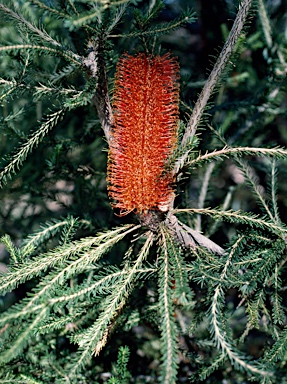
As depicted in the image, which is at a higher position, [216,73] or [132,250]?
[216,73]

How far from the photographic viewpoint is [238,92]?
1682mm

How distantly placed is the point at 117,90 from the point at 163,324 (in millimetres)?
486

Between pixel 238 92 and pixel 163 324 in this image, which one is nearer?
pixel 163 324

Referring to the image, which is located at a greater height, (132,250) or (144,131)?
(144,131)

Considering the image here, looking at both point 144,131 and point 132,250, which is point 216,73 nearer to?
point 144,131

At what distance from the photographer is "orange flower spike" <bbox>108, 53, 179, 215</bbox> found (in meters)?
Answer: 0.83

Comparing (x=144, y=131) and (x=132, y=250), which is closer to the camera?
(x=144, y=131)

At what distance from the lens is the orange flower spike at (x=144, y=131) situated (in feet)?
2.71

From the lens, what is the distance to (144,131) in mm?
825

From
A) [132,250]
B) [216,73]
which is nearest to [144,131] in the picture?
[216,73]

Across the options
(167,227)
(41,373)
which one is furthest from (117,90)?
(41,373)

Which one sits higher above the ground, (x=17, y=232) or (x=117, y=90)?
(x=117, y=90)

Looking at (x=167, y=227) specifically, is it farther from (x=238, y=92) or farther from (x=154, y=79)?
(x=238, y=92)

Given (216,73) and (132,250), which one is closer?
(216,73)
